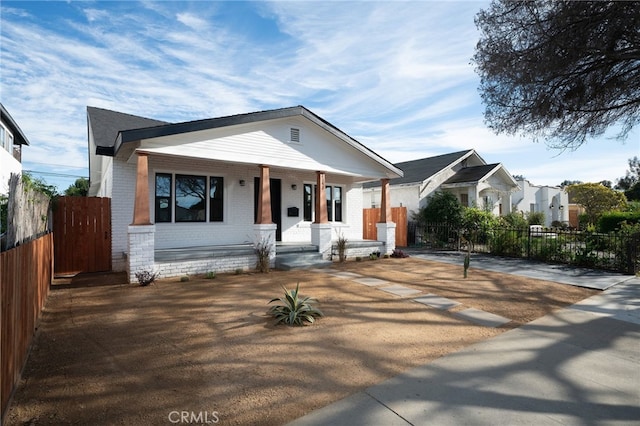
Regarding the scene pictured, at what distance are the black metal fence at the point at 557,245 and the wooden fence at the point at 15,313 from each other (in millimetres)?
10359

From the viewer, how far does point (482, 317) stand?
17.8 feet

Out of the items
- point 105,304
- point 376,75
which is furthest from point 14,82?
point 376,75

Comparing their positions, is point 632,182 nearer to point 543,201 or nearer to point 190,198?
point 543,201

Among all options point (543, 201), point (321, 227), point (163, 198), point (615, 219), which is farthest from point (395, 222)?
point (543, 201)

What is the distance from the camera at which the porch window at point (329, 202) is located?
1326 centimetres

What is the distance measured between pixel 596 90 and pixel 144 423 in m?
10.5

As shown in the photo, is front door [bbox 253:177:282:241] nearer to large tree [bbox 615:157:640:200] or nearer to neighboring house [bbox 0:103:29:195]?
neighboring house [bbox 0:103:29:195]

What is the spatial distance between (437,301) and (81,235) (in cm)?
972

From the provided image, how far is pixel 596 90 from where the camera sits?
758 centimetres

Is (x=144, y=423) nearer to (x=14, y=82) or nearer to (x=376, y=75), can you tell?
(x=14, y=82)

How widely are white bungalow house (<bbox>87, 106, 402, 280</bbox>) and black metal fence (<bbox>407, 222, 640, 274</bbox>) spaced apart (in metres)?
4.28

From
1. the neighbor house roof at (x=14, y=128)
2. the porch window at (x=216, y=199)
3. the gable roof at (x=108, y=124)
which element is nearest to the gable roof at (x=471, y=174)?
the porch window at (x=216, y=199)

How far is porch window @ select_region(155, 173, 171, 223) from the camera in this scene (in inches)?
395

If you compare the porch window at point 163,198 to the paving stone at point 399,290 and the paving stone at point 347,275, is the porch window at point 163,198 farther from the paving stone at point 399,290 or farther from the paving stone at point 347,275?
the paving stone at point 399,290
